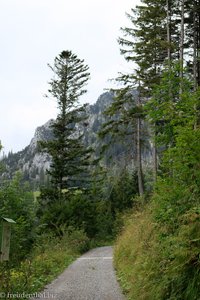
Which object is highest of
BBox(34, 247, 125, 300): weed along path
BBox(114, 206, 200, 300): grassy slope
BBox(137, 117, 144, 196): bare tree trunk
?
BBox(137, 117, 144, 196): bare tree trunk

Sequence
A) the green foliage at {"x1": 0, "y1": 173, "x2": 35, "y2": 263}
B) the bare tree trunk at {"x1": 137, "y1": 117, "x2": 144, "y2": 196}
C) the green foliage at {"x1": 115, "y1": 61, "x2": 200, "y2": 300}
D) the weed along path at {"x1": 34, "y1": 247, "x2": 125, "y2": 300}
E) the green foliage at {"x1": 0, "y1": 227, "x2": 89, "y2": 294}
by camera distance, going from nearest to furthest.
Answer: the green foliage at {"x1": 115, "y1": 61, "x2": 200, "y2": 300}
the weed along path at {"x1": 34, "y1": 247, "x2": 125, "y2": 300}
the green foliage at {"x1": 0, "y1": 227, "x2": 89, "y2": 294}
the green foliage at {"x1": 0, "y1": 173, "x2": 35, "y2": 263}
the bare tree trunk at {"x1": 137, "y1": 117, "x2": 144, "y2": 196}

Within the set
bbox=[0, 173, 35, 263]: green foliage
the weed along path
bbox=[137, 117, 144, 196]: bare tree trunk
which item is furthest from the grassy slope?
bbox=[137, 117, 144, 196]: bare tree trunk

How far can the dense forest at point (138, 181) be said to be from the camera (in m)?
6.71

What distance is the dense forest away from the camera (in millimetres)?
6715

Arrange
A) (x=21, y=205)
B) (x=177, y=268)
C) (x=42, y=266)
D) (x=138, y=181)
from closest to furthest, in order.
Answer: (x=177, y=268) → (x=42, y=266) → (x=21, y=205) → (x=138, y=181)

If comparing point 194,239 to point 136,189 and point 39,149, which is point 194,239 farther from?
point 136,189

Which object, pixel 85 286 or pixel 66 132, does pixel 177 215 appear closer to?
pixel 85 286

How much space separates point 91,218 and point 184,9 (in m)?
18.4

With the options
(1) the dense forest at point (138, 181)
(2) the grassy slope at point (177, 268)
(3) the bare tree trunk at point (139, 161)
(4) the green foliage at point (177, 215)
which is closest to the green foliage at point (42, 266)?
(1) the dense forest at point (138, 181)

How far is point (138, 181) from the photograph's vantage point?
1246 inches

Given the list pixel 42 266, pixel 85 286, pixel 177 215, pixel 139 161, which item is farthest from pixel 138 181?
pixel 177 215

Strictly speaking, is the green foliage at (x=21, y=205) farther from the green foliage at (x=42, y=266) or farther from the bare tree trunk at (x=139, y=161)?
the bare tree trunk at (x=139, y=161)

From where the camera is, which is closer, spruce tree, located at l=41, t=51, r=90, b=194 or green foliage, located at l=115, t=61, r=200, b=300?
green foliage, located at l=115, t=61, r=200, b=300

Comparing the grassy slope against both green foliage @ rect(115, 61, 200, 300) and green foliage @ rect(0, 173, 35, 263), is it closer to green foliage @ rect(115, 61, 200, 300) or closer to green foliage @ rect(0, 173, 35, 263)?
green foliage @ rect(115, 61, 200, 300)
